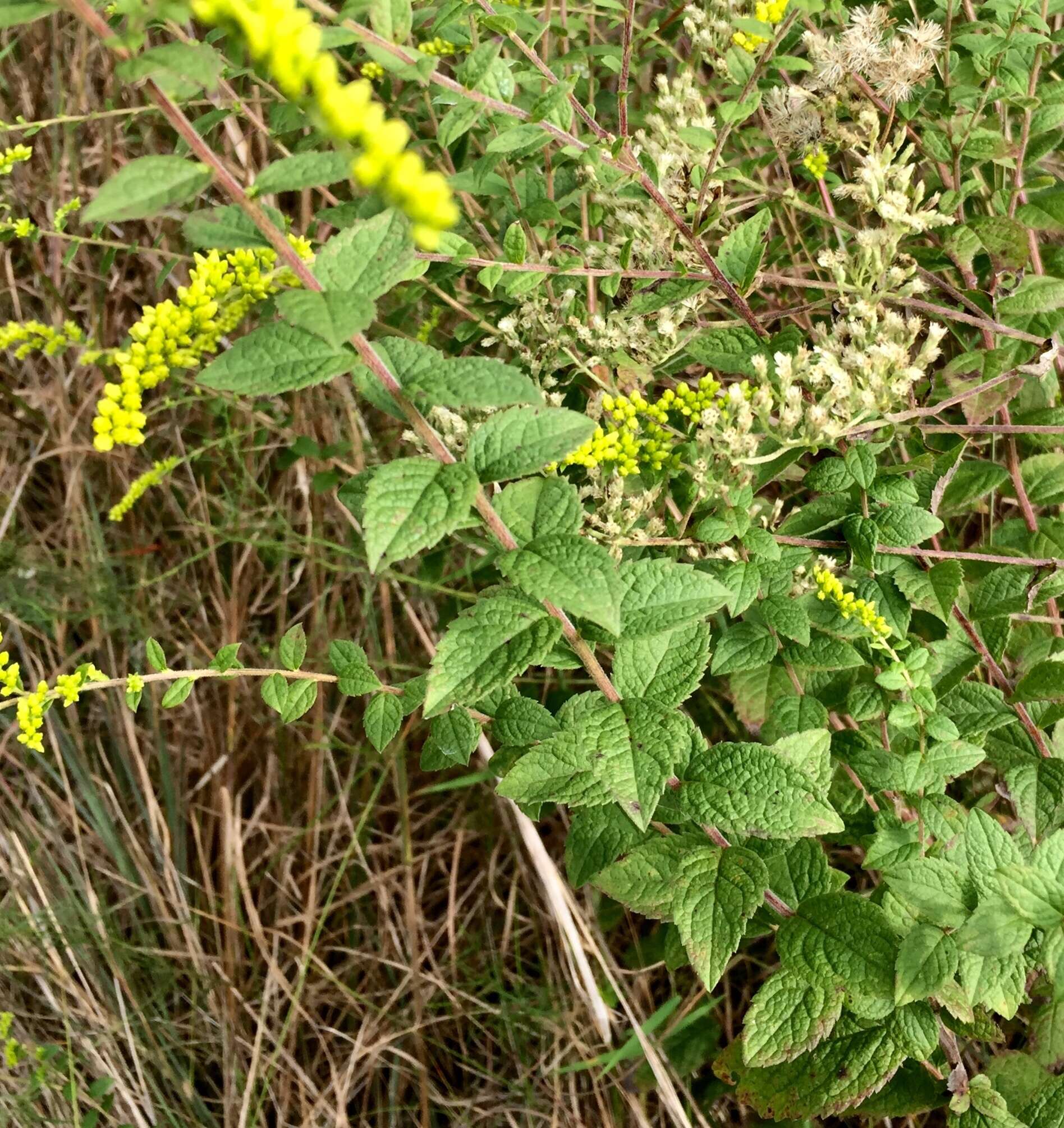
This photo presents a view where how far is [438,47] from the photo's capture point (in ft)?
4.45

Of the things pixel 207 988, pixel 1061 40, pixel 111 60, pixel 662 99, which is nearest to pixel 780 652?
pixel 662 99

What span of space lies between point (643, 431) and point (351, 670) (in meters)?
0.44

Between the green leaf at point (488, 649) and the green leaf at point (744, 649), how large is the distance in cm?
42

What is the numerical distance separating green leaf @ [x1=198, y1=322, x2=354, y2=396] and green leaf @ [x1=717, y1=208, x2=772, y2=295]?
2.13 ft

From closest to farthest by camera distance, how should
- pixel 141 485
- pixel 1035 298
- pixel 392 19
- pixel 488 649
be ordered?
1. pixel 488 649
2. pixel 392 19
3. pixel 1035 298
4. pixel 141 485

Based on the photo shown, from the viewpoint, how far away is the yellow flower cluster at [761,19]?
1131mm

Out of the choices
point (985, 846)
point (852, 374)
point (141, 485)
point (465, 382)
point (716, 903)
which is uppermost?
point (465, 382)

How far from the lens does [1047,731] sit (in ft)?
5.00

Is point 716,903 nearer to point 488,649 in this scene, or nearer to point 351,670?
point 488,649

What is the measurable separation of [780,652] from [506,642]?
1.85 feet

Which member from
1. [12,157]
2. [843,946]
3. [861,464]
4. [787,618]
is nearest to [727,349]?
[861,464]

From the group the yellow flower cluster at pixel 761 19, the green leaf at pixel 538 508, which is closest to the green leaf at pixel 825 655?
the green leaf at pixel 538 508

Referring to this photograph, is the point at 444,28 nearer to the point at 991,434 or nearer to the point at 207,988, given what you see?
the point at 991,434

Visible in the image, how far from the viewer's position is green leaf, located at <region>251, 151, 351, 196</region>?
75 cm
